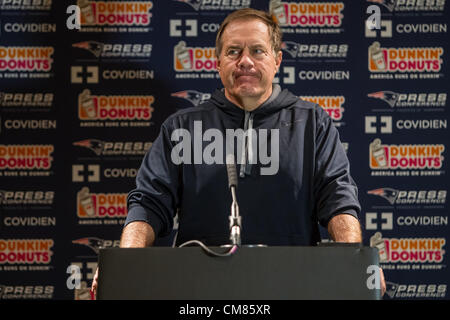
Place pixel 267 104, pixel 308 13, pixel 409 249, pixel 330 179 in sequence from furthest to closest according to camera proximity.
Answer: pixel 308 13, pixel 409 249, pixel 267 104, pixel 330 179

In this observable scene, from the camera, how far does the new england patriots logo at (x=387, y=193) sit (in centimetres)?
347

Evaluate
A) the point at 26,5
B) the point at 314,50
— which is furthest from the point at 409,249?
the point at 26,5

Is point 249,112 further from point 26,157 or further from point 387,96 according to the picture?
point 26,157

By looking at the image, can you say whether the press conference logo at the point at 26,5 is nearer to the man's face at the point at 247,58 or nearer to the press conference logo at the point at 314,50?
the press conference logo at the point at 314,50

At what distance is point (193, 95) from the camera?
3529 millimetres

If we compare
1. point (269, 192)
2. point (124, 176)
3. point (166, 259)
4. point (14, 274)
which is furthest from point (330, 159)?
point (14, 274)

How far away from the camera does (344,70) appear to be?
3.53 metres

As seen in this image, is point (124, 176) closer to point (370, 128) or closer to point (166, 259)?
point (370, 128)

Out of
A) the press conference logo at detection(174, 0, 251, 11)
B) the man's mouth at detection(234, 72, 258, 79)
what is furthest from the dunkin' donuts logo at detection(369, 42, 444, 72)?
the man's mouth at detection(234, 72, 258, 79)

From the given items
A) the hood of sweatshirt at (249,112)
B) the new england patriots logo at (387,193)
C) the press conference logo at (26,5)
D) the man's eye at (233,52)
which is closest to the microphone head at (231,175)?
the hood of sweatshirt at (249,112)

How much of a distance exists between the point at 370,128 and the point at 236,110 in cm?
156

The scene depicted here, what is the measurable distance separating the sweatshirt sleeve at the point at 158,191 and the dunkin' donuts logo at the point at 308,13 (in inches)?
65.8

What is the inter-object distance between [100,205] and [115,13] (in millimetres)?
1218

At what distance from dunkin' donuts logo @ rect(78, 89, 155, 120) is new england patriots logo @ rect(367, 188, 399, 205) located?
1480 mm
